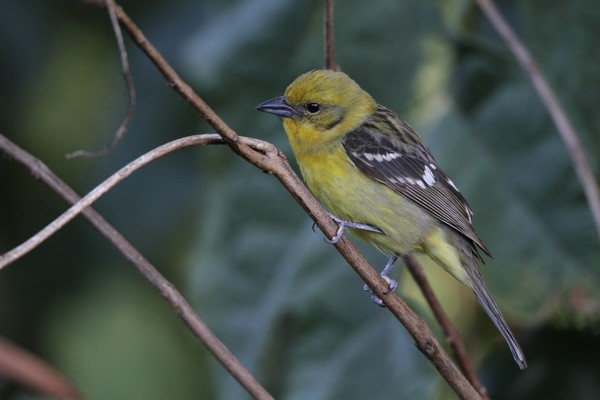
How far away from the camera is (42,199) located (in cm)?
349

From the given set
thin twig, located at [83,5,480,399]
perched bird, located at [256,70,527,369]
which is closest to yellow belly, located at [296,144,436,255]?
perched bird, located at [256,70,527,369]

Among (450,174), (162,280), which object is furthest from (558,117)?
(162,280)

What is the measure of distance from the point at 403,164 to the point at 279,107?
40cm

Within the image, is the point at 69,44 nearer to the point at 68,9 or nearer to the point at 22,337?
the point at 68,9

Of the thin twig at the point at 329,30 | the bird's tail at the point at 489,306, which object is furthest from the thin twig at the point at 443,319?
the thin twig at the point at 329,30

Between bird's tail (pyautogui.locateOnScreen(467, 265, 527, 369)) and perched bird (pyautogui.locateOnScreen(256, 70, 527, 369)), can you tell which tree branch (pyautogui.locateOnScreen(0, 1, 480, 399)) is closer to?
bird's tail (pyautogui.locateOnScreen(467, 265, 527, 369))

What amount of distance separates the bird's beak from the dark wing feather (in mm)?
188

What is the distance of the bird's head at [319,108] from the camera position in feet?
8.25

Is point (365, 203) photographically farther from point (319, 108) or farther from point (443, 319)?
point (443, 319)

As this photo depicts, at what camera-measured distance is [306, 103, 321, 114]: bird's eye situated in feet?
8.53

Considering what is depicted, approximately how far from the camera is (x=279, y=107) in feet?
8.24

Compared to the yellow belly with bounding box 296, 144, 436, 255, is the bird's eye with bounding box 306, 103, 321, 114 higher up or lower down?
higher up

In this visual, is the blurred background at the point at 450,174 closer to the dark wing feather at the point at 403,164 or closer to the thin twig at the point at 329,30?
the dark wing feather at the point at 403,164

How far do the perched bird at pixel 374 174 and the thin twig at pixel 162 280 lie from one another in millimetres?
855
